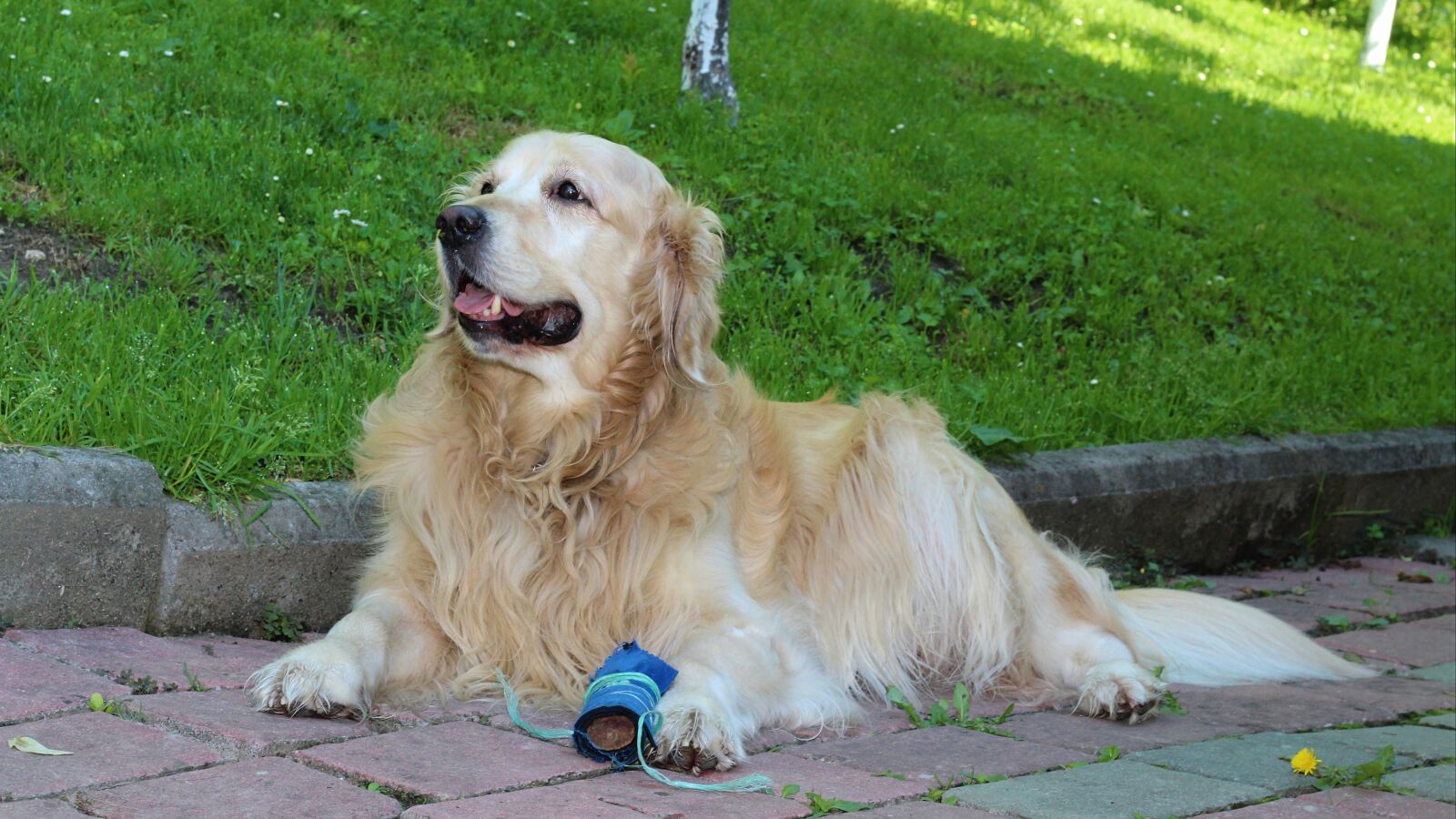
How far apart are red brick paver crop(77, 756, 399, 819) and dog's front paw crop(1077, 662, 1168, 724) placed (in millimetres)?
2007

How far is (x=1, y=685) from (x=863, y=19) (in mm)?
9053

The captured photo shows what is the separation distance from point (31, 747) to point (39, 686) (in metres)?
0.45

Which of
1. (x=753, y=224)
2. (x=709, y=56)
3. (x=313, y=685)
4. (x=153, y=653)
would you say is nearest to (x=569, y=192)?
(x=313, y=685)

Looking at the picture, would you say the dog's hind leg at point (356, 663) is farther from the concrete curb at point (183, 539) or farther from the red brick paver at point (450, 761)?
the concrete curb at point (183, 539)

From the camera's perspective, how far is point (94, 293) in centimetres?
444

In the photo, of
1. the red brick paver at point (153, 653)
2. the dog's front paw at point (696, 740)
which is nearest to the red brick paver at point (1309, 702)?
the dog's front paw at point (696, 740)

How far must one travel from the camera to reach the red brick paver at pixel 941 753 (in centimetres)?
298

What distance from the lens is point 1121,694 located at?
3652mm

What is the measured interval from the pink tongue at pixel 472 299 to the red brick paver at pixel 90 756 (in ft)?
4.01

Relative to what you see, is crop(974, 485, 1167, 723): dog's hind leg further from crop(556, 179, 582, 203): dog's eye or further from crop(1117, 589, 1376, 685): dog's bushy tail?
crop(556, 179, 582, 203): dog's eye

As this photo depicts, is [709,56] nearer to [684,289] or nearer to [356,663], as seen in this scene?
[684,289]

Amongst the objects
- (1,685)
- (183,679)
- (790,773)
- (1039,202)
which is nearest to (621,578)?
(790,773)

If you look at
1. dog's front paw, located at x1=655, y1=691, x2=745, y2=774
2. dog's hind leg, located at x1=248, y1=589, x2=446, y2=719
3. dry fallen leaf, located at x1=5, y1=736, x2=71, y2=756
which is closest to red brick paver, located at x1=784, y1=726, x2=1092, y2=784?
dog's front paw, located at x1=655, y1=691, x2=745, y2=774

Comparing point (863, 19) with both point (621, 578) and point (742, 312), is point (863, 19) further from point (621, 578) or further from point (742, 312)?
point (621, 578)
